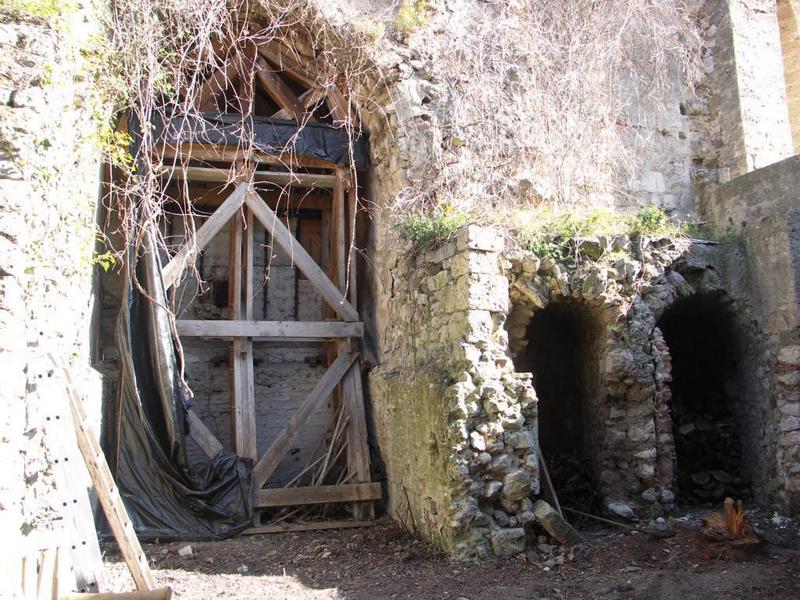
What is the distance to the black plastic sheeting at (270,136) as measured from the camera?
265 inches

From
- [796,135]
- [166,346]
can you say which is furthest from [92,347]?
[796,135]

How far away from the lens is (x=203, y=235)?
6.87m

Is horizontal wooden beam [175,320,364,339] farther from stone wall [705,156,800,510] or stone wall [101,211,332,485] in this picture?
stone wall [705,156,800,510]

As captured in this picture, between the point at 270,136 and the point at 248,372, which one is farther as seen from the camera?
the point at 270,136

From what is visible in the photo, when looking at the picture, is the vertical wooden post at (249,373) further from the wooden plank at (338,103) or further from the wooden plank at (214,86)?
the wooden plank at (338,103)

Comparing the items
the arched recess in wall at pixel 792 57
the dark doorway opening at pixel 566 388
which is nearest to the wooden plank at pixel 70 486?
the dark doorway opening at pixel 566 388

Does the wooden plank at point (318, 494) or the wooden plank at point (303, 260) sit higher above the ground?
the wooden plank at point (303, 260)

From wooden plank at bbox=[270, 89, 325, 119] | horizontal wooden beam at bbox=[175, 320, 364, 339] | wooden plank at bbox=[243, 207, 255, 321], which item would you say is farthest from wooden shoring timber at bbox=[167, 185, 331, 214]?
horizontal wooden beam at bbox=[175, 320, 364, 339]

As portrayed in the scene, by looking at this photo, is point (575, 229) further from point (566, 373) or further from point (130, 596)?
point (130, 596)

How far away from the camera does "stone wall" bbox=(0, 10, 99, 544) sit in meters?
3.90

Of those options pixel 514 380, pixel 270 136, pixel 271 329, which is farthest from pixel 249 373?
Answer: pixel 514 380

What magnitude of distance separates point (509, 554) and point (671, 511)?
5.43ft

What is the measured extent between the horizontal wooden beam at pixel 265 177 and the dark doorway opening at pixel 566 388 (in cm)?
261

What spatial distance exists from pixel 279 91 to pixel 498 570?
5.08 m
